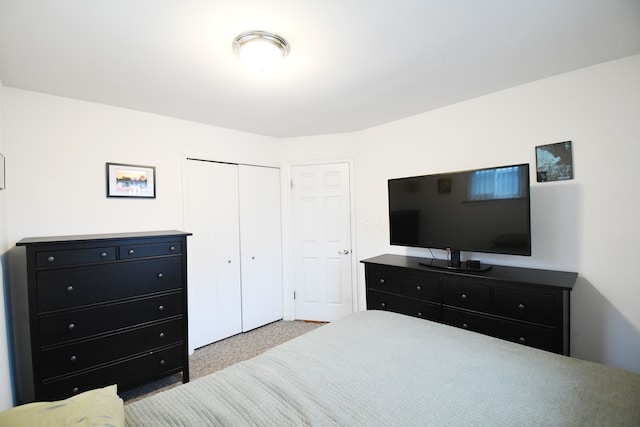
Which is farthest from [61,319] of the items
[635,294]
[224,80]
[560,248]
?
[635,294]

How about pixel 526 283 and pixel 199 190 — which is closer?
pixel 526 283

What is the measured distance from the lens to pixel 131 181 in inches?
103

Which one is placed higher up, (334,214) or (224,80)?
(224,80)

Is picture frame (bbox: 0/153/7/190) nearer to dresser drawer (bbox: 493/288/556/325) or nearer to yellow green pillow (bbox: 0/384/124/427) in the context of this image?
yellow green pillow (bbox: 0/384/124/427)

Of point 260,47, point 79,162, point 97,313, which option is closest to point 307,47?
point 260,47

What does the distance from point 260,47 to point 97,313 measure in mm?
2117

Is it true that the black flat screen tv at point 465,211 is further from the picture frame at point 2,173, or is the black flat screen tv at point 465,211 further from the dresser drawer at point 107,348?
the picture frame at point 2,173

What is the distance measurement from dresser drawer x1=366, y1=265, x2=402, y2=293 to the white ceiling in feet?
5.15

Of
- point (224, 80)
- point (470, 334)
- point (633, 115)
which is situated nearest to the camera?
point (470, 334)

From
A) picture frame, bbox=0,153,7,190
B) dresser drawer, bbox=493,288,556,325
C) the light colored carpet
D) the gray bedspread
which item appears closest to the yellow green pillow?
the gray bedspread

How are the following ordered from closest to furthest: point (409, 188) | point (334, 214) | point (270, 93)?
point (270, 93)
point (409, 188)
point (334, 214)

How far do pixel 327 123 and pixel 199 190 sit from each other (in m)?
1.58

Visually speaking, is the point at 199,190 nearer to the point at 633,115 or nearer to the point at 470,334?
the point at 470,334

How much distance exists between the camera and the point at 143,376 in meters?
2.20
